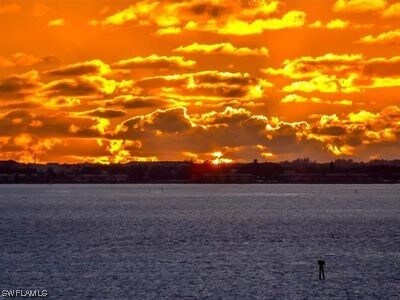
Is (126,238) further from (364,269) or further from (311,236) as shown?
(364,269)

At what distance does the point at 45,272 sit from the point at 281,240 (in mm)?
51174

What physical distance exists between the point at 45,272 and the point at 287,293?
27.0 metres

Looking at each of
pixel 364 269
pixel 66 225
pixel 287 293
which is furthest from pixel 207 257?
pixel 66 225

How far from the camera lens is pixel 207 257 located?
10638cm

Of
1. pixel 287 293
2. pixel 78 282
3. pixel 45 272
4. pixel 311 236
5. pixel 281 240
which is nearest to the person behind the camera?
pixel 287 293

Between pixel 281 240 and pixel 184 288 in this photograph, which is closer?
pixel 184 288

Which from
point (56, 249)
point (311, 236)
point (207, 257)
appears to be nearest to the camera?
point (207, 257)

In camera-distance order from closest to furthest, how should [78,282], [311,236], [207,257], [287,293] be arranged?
[287,293] < [78,282] < [207,257] < [311,236]

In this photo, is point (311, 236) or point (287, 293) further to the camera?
point (311, 236)

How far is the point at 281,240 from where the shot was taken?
133625 mm

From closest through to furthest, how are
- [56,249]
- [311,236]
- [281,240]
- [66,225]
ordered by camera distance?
1. [56,249]
2. [281,240]
3. [311,236]
4. [66,225]

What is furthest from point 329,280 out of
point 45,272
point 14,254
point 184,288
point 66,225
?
point 66,225

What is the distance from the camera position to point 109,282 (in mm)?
84438

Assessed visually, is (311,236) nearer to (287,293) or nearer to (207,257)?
(207,257)
